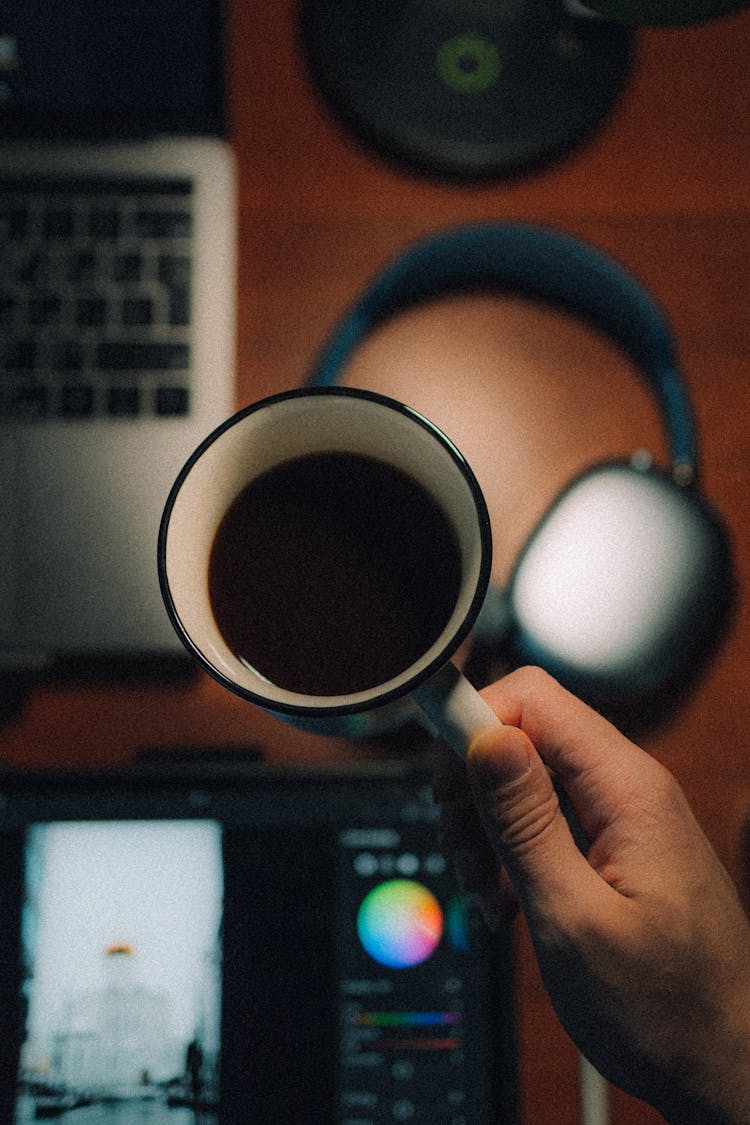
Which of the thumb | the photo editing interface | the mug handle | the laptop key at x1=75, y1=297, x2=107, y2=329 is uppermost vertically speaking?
the laptop key at x1=75, y1=297, x2=107, y2=329

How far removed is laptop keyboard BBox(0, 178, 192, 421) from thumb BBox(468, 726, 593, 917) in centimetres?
35

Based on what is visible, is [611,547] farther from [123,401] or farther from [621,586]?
[123,401]

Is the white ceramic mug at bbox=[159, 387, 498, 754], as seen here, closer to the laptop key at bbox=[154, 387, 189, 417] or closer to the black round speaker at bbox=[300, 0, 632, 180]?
the laptop key at bbox=[154, 387, 189, 417]

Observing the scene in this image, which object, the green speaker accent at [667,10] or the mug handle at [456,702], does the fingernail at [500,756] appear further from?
the green speaker accent at [667,10]

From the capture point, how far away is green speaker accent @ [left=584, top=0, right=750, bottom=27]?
1.87 feet

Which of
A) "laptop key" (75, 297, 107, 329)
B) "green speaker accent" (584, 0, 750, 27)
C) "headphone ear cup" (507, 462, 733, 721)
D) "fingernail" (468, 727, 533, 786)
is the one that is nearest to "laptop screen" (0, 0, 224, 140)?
"laptop key" (75, 297, 107, 329)

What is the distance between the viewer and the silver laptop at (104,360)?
63 centimetres

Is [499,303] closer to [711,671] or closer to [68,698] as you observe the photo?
[711,671]

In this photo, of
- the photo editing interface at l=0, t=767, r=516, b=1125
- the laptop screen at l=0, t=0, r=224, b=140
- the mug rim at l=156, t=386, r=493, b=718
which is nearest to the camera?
the mug rim at l=156, t=386, r=493, b=718

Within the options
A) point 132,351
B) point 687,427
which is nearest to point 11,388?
point 132,351

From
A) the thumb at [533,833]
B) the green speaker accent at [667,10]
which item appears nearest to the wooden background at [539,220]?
the green speaker accent at [667,10]

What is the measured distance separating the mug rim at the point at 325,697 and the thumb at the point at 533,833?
0.08m

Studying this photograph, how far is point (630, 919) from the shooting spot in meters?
0.45

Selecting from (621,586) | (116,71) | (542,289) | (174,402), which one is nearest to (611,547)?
(621,586)
